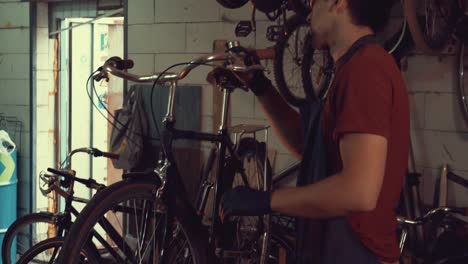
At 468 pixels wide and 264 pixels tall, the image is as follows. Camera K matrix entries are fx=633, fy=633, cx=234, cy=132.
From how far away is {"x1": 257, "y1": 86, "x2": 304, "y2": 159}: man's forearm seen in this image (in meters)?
2.11

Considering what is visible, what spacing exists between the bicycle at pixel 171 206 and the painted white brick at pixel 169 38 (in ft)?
4.60

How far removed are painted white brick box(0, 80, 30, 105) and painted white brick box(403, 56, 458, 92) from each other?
297cm

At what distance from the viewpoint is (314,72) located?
354 centimetres

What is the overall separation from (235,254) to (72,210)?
1.01 m

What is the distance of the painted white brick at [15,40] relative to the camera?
485 centimetres

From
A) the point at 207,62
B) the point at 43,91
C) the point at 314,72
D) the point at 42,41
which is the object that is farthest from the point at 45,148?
the point at 207,62

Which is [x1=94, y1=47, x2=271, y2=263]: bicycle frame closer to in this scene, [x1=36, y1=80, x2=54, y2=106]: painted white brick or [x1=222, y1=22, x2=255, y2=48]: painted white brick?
[x1=222, y1=22, x2=255, y2=48]: painted white brick

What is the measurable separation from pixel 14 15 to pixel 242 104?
2.13 m

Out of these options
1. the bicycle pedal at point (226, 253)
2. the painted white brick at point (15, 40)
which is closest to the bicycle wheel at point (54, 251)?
the bicycle pedal at point (226, 253)

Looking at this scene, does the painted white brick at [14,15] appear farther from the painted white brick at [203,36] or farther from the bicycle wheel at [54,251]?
the bicycle wheel at [54,251]

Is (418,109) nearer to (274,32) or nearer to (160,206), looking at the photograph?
(274,32)

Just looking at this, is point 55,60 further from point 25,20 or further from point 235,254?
point 235,254

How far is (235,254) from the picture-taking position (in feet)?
9.43

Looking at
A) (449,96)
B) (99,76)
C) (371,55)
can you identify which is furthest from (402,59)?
(371,55)
